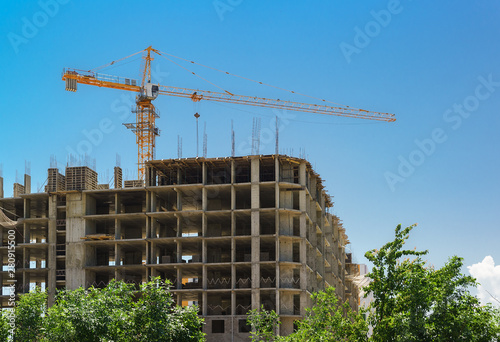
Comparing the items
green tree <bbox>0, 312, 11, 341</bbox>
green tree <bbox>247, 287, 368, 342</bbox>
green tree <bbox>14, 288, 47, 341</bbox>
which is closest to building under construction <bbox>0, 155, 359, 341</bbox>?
green tree <bbox>14, 288, 47, 341</bbox>

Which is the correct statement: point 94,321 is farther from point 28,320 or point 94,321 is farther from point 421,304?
point 421,304

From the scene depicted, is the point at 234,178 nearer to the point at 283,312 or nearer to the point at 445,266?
the point at 283,312

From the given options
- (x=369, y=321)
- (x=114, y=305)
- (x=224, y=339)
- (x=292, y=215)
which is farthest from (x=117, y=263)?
(x=369, y=321)

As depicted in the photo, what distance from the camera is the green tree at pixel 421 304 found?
4981 cm

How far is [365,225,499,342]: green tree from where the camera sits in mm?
49812

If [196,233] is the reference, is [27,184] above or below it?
above

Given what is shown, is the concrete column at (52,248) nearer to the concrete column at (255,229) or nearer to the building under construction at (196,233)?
the building under construction at (196,233)

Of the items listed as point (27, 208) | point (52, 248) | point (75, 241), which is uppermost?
point (27, 208)

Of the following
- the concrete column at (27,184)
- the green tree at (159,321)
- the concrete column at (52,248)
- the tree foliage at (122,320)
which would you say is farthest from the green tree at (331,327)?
the concrete column at (27,184)

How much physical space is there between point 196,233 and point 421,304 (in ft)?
183

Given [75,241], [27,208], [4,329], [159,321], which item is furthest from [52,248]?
[159,321]

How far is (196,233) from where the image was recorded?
10300 cm

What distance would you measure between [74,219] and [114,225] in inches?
268

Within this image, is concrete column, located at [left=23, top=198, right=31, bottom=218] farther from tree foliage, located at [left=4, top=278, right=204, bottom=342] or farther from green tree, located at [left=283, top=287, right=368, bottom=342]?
green tree, located at [left=283, top=287, right=368, bottom=342]
